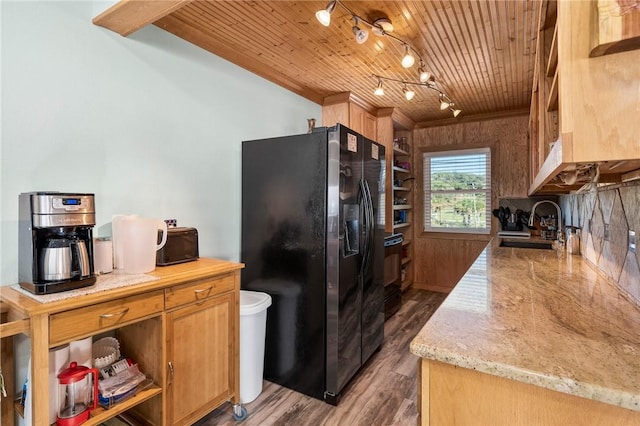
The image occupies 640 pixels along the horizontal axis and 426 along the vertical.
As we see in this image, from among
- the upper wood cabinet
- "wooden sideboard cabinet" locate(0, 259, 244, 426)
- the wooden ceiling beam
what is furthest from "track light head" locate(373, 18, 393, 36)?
"wooden sideboard cabinet" locate(0, 259, 244, 426)

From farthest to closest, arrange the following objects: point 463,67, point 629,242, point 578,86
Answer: point 463,67 → point 629,242 → point 578,86

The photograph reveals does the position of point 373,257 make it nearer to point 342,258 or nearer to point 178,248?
point 342,258

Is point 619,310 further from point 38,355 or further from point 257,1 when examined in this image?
point 257,1

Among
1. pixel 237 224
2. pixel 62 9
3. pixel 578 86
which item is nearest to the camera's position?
pixel 578 86

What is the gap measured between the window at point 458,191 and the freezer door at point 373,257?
2287 millimetres

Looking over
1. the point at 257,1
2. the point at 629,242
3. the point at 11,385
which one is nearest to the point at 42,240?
the point at 11,385

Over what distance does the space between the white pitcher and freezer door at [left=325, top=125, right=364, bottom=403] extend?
41.6 inches

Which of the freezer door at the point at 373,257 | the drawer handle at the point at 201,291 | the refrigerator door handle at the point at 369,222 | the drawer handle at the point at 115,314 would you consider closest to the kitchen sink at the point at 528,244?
the freezer door at the point at 373,257

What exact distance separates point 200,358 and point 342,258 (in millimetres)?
1022

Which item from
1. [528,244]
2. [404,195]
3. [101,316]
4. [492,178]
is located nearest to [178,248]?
[101,316]

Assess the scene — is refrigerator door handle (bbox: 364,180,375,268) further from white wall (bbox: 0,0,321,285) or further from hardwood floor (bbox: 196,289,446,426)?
white wall (bbox: 0,0,321,285)

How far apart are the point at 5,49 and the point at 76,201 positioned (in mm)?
803

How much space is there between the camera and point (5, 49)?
146 centimetres

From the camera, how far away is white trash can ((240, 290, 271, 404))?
2086 mm
